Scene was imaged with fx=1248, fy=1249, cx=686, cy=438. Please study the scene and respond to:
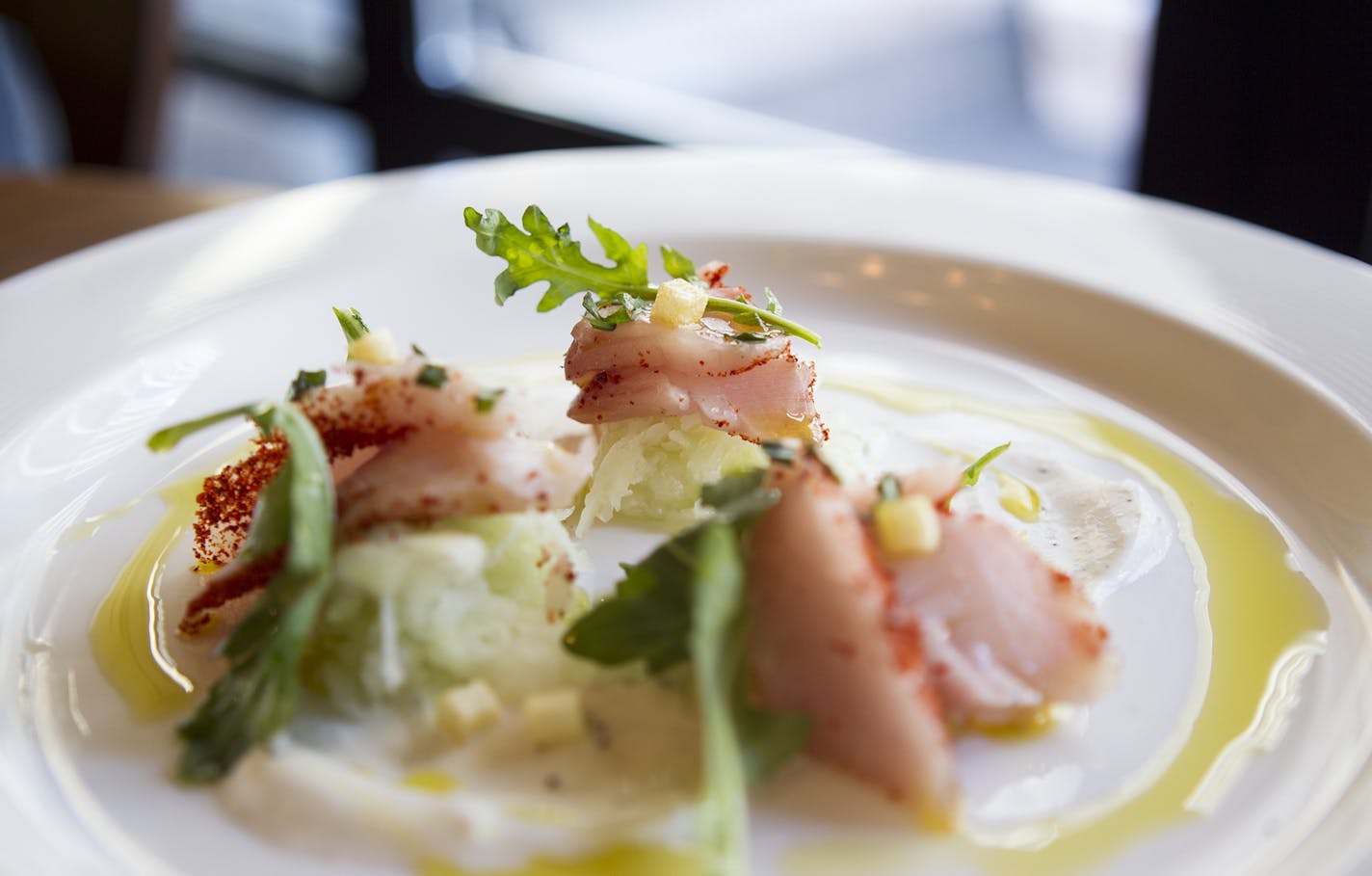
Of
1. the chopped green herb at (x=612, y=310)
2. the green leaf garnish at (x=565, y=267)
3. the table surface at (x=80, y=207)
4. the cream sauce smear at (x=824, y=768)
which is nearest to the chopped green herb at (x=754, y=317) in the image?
the green leaf garnish at (x=565, y=267)

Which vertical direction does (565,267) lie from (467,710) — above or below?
above

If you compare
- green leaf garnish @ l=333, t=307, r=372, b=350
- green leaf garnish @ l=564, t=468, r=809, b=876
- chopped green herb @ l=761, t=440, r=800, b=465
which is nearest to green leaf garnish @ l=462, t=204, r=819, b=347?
green leaf garnish @ l=333, t=307, r=372, b=350

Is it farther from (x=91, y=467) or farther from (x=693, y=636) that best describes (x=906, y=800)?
(x=91, y=467)

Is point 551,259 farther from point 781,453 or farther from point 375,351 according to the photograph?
point 781,453

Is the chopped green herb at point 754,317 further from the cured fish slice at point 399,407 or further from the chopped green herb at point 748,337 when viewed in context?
the cured fish slice at point 399,407

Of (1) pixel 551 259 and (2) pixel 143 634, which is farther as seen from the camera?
(1) pixel 551 259

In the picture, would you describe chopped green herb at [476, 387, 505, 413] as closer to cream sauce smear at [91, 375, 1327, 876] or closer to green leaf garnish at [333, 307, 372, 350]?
green leaf garnish at [333, 307, 372, 350]

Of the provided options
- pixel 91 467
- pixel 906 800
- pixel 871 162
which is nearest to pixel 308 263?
pixel 91 467

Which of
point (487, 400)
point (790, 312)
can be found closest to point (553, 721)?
point (487, 400)
